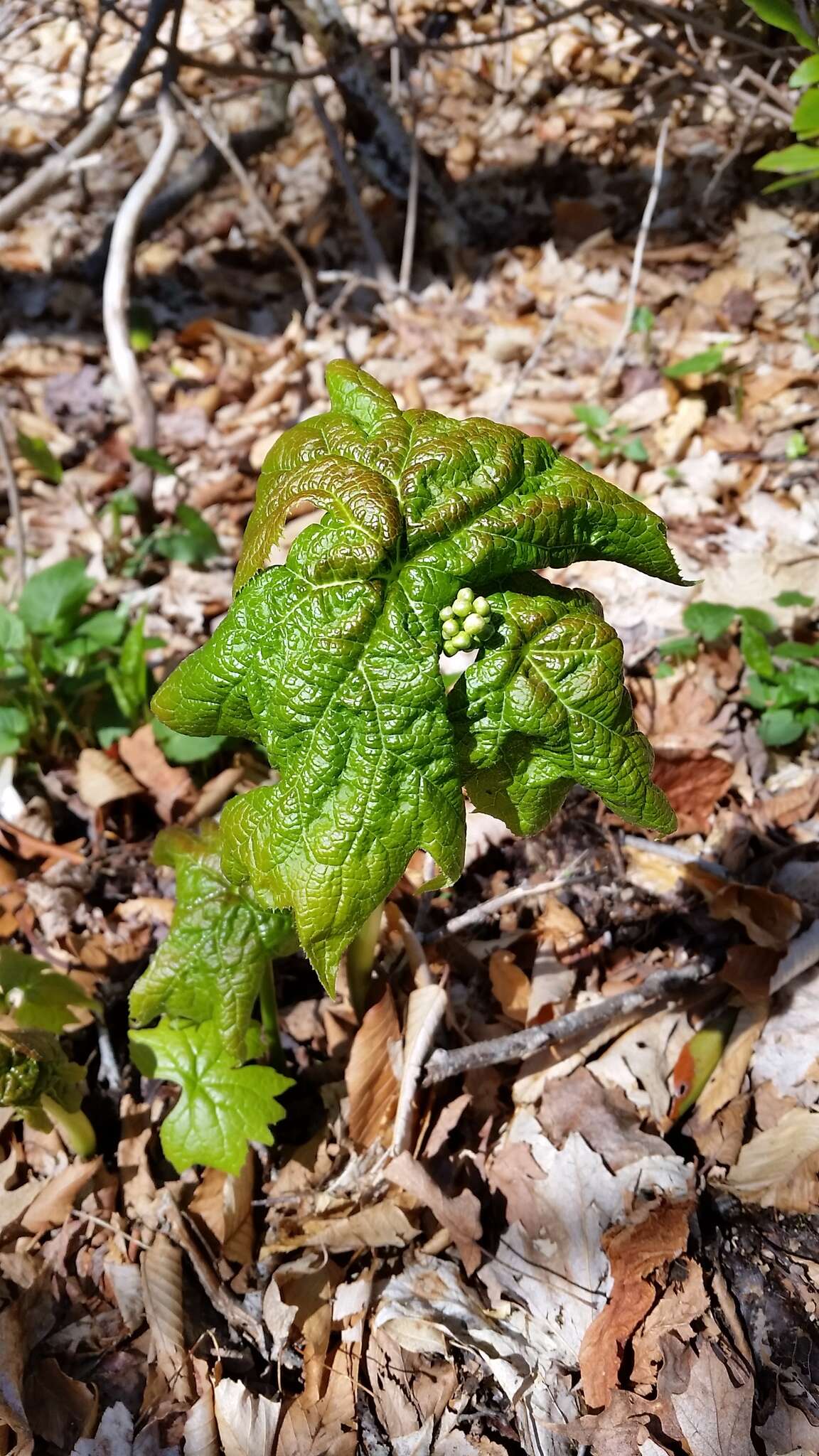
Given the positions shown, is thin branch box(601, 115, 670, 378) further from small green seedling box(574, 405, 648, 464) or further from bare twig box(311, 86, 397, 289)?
bare twig box(311, 86, 397, 289)

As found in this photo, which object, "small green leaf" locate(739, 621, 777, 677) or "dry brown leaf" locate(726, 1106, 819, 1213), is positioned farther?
"small green leaf" locate(739, 621, 777, 677)

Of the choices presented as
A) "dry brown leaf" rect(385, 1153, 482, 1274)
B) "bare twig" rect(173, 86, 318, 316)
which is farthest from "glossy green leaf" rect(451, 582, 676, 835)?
"bare twig" rect(173, 86, 318, 316)

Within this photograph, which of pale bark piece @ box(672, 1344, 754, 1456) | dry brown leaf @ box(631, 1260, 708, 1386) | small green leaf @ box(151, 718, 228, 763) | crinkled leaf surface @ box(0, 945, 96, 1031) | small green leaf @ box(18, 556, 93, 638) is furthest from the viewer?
small green leaf @ box(18, 556, 93, 638)

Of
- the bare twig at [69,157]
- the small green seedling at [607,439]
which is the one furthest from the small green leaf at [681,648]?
the bare twig at [69,157]

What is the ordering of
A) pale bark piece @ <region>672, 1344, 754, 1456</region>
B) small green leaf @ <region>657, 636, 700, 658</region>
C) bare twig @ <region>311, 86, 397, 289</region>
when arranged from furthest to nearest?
bare twig @ <region>311, 86, 397, 289</region> → small green leaf @ <region>657, 636, 700, 658</region> → pale bark piece @ <region>672, 1344, 754, 1456</region>

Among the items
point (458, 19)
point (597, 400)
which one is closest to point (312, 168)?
point (458, 19)

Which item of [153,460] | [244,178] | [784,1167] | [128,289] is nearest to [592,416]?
[153,460]

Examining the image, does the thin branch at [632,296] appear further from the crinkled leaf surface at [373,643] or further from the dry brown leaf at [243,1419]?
the dry brown leaf at [243,1419]
